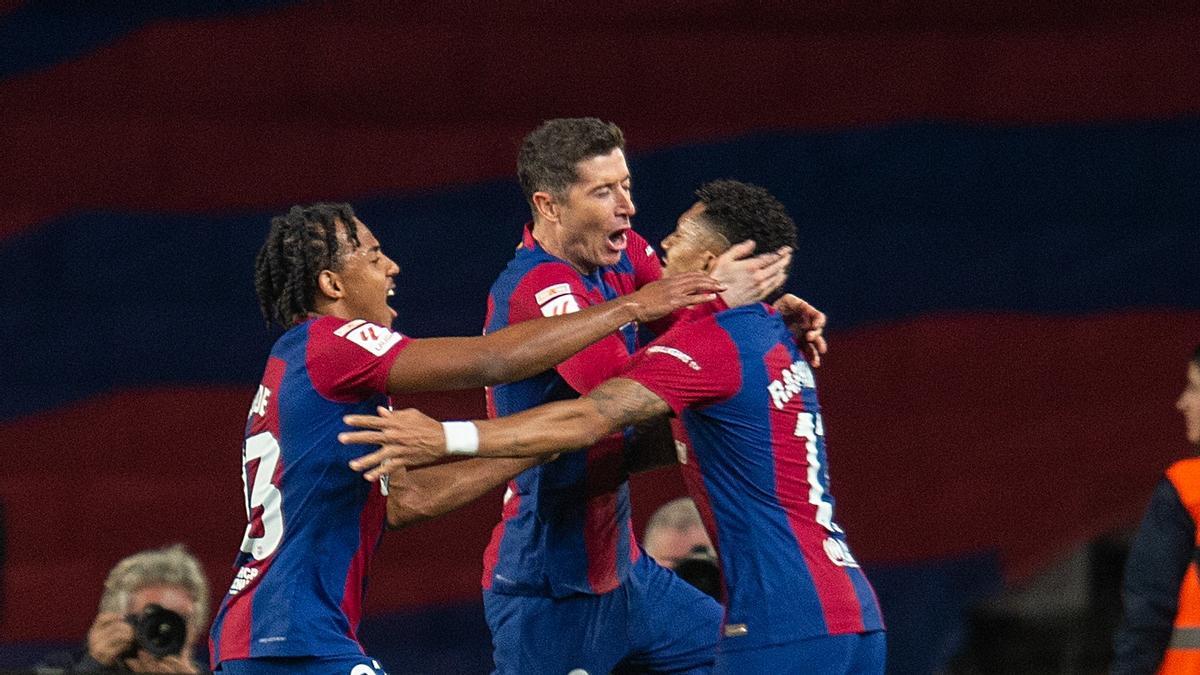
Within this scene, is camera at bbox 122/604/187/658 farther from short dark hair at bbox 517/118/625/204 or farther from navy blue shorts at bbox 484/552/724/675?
short dark hair at bbox 517/118/625/204

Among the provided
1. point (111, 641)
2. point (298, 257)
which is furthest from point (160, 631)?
point (298, 257)

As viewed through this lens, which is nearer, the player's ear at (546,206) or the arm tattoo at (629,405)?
the arm tattoo at (629,405)

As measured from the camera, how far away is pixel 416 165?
24.1 feet

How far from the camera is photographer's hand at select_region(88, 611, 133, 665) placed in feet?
16.5

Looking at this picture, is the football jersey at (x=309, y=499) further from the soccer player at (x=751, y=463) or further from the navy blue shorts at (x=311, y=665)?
the soccer player at (x=751, y=463)

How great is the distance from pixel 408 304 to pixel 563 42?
4.20 feet

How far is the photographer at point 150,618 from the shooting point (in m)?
4.92

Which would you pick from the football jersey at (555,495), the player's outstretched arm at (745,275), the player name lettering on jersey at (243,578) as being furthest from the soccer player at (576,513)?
the player name lettering on jersey at (243,578)

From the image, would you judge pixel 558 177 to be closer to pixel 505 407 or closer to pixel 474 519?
pixel 505 407

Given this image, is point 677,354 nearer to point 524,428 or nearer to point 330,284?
point 524,428

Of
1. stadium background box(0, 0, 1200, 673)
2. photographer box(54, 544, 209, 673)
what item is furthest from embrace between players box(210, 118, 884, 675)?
stadium background box(0, 0, 1200, 673)

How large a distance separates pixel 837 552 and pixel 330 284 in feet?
4.22

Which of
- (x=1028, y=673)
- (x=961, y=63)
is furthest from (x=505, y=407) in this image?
(x=1028, y=673)

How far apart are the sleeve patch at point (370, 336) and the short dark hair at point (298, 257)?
7.6 inches
